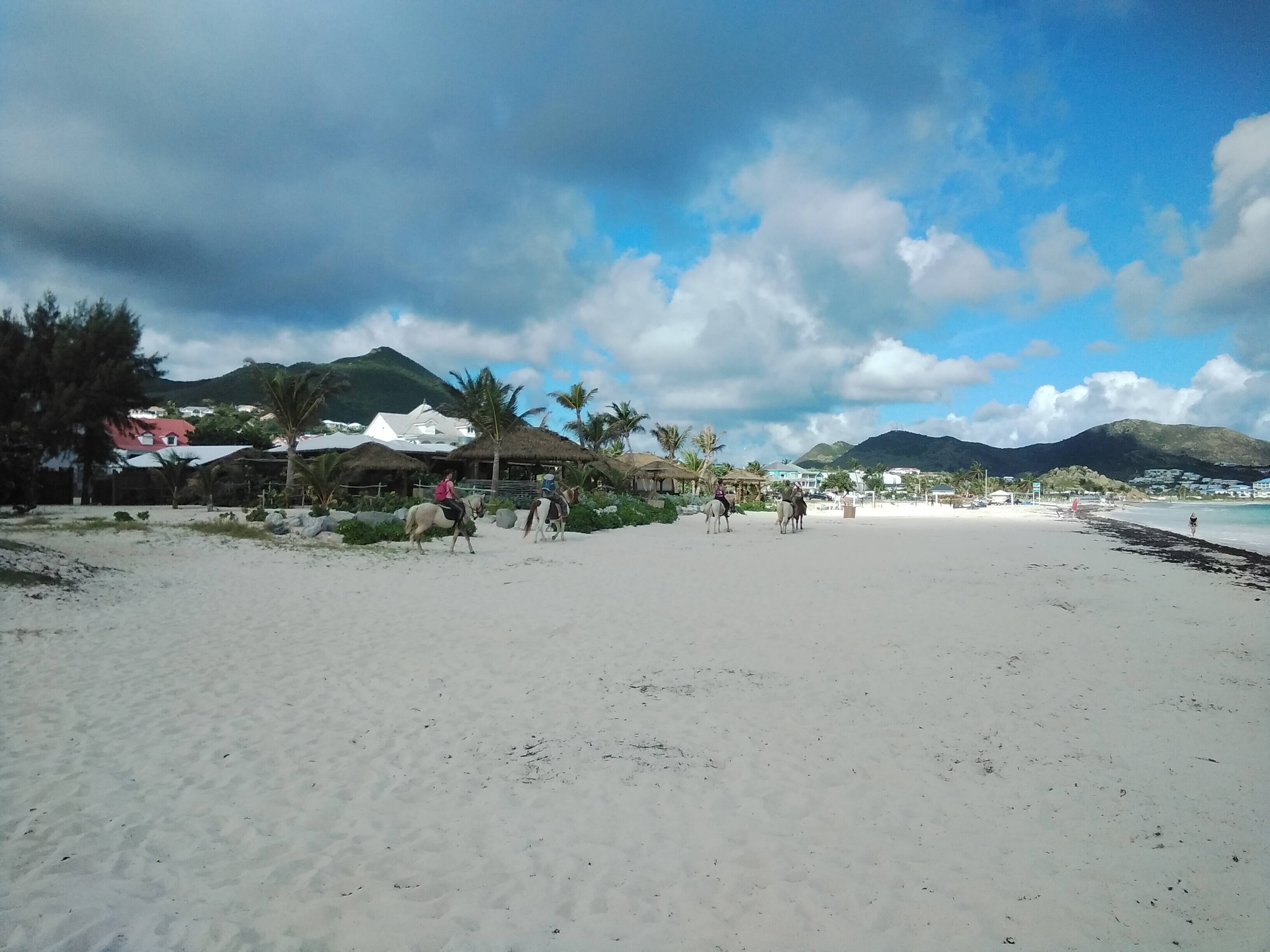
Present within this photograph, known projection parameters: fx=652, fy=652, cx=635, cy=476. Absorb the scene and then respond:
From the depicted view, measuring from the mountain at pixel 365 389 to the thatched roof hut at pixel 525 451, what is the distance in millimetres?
57535

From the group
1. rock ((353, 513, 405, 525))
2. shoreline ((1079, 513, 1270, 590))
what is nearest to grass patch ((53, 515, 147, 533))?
rock ((353, 513, 405, 525))

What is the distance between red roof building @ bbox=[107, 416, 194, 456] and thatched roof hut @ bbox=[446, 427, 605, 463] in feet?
47.3

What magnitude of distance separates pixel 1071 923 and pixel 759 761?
1.85 m

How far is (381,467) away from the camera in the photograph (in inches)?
1070

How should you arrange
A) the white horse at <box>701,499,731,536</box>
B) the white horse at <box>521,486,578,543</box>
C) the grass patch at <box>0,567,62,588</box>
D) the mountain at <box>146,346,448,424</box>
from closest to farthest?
the grass patch at <box>0,567,62,588</box> → the white horse at <box>521,486,578,543</box> → the white horse at <box>701,499,731,536</box> → the mountain at <box>146,346,448,424</box>

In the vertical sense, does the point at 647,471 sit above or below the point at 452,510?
above

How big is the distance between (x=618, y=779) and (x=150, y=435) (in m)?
50.4

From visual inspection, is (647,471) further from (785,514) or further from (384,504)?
(384,504)

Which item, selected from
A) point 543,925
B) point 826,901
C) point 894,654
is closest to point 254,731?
point 543,925

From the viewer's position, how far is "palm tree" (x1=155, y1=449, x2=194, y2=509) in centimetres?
2517

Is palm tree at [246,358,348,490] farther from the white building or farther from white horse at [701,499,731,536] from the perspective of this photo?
the white building

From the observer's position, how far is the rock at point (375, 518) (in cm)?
A: 1678

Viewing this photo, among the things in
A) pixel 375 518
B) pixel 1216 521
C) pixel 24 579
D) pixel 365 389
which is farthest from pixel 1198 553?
pixel 365 389

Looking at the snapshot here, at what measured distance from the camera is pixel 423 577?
11.2 m
